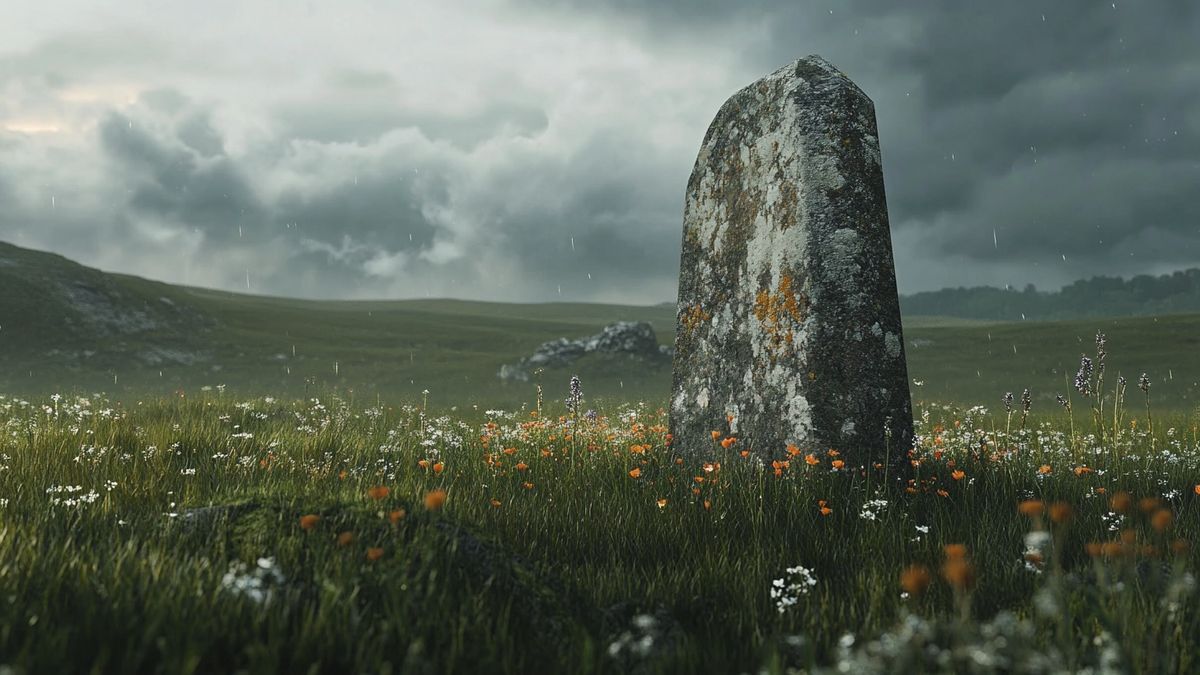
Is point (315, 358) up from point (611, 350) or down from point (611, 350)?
down

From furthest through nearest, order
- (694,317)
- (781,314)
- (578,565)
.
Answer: (694,317), (781,314), (578,565)

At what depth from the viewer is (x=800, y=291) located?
6.94m

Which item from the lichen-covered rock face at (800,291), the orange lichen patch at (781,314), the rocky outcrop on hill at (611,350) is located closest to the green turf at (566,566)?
the lichen-covered rock face at (800,291)

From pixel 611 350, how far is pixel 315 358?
1854cm

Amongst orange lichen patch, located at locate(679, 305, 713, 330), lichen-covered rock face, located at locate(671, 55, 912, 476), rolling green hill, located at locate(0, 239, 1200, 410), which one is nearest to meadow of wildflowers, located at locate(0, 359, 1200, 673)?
lichen-covered rock face, located at locate(671, 55, 912, 476)

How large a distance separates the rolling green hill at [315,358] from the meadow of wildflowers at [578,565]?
19.4 metres

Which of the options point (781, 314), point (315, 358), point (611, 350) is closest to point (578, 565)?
point (781, 314)

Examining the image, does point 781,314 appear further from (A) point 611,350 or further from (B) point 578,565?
(A) point 611,350

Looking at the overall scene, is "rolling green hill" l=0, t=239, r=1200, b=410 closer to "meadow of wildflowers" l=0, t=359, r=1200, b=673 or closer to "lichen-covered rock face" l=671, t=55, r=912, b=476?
"lichen-covered rock face" l=671, t=55, r=912, b=476

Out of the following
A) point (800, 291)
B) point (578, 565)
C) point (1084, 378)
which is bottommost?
point (578, 565)

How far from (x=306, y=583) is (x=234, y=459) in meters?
4.21

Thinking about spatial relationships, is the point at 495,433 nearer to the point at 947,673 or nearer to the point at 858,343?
the point at 858,343

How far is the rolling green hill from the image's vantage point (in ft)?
104

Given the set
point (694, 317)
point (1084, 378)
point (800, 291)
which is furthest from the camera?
point (694, 317)
